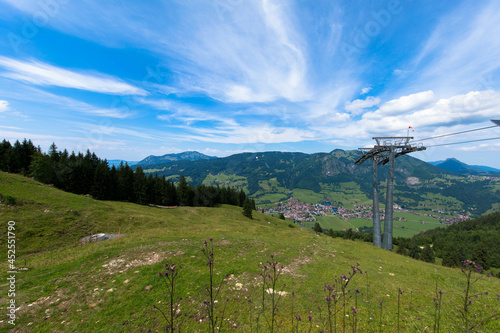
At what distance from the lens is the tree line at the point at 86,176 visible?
45.8 m

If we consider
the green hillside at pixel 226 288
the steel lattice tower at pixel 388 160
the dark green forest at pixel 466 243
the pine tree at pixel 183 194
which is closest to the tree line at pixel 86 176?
the pine tree at pixel 183 194

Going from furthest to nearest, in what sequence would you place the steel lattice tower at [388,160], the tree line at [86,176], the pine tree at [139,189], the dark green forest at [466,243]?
1. the dark green forest at [466,243]
2. the pine tree at [139,189]
3. the tree line at [86,176]
4. the steel lattice tower at [388,160]

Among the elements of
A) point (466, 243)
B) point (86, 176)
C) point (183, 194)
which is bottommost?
point (466, 243)

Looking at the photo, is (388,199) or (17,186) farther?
(17,186)

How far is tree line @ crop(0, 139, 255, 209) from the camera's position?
4575 centimetres

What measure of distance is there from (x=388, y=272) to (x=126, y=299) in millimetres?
15969

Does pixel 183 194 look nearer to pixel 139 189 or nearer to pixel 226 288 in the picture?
pixel 139 189

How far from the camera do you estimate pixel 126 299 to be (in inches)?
366

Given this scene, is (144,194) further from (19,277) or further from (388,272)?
(388,272)

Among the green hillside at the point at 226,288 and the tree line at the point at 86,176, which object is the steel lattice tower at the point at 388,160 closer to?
the green hillside at the point at 226,288

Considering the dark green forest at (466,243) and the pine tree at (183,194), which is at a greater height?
the pine tree at (183,194)

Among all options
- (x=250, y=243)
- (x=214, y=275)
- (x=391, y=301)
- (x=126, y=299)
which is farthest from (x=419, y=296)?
(x=126, y=299)

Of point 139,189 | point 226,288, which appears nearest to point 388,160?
point 226,288

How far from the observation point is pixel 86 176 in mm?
48594
